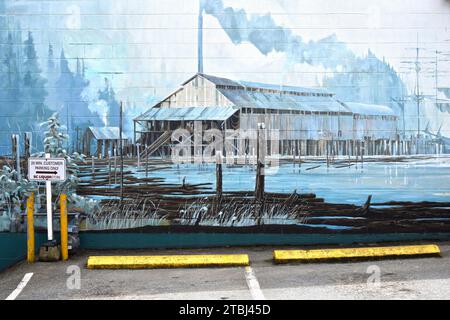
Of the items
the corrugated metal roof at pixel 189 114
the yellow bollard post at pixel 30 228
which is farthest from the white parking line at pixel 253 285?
the yellow bollard post at pixel 30 228

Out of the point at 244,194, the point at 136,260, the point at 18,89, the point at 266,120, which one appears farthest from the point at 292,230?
the point at 18,89

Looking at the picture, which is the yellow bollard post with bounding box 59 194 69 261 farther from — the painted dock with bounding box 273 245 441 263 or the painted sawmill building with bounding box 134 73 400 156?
the painted dock with bounding box 273 245 441 263

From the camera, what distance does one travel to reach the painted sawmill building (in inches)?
427

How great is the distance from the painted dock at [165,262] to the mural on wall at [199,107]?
44.1 inches

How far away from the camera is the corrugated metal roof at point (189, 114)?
35.7ft

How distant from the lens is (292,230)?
10.8 meters

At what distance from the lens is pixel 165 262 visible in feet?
31.5

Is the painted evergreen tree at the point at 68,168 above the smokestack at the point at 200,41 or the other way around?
the other way around

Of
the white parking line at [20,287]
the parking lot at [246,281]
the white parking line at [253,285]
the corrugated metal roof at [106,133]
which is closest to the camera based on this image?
the white parking line at [253,285]

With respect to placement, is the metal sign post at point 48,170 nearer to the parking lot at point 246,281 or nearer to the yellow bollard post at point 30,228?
the yellow bollard post at point 30,228

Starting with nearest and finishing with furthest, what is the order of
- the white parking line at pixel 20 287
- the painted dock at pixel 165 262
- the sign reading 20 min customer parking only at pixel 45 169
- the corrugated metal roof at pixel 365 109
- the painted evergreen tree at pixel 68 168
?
the white parking line at pixel 20 287, the painted dock at pixel 165 262, the sign reading 20 min customer parking only at pixel 45 169, the painted evergreen tree at pixel 68 168, the corrugated metal roof at pixel 365 109

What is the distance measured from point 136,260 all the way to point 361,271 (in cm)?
→ 313

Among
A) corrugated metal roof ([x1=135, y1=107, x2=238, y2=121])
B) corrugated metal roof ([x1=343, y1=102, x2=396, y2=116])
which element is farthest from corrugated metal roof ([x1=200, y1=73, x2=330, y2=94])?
corrugated metal roof ([x1=343, y1=102, x2=396, y2=116])

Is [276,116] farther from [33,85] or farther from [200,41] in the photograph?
[33,85]
